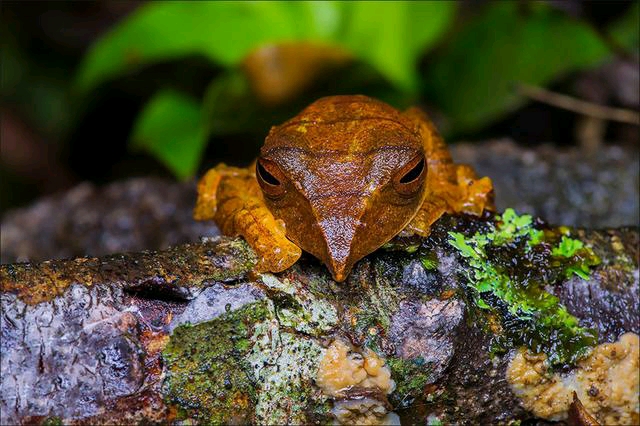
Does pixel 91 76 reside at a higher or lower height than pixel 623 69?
higher

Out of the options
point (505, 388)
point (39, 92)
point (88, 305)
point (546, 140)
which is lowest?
point (546, 140)

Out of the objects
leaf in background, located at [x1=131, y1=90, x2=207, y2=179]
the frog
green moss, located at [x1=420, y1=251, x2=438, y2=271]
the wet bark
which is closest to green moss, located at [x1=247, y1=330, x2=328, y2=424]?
the wet bark

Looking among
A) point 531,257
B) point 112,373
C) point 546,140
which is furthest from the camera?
point 546,140

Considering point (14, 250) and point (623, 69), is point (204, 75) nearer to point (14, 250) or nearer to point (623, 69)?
point (14, 250)

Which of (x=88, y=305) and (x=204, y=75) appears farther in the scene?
(x=204, y=75)

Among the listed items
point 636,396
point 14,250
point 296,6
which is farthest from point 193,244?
point 296,6

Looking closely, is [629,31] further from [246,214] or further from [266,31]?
[246,214]

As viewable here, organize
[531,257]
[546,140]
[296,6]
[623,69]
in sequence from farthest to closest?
[546,140] < [623,69] < [296,6] < [531,257]

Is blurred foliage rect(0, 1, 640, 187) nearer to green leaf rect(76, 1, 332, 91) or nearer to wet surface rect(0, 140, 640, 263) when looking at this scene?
green leaf rect(76, 1, 332, 91)
